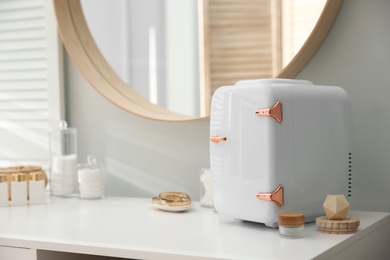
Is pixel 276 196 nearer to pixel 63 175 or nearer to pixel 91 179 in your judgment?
pixel 91 179

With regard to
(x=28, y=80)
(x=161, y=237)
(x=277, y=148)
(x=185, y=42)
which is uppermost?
(x=185, y=42)

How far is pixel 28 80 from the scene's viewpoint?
89.9 inches

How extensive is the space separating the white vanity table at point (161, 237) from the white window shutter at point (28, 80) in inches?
19.7

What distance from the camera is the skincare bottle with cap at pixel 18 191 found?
6.15 feet

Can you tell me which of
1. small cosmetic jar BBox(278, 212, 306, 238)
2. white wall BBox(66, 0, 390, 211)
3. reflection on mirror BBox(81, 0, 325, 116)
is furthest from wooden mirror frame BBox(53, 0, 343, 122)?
small cosmetic jar BBox(278, 212, 306, 238)

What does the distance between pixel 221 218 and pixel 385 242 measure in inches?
15.5

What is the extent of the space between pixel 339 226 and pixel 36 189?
35.5 inches

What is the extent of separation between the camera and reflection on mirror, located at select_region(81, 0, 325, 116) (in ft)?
7.16

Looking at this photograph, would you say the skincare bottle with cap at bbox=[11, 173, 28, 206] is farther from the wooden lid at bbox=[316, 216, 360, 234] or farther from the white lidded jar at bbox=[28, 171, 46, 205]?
the wooden lid at bbox=[316, 216, 360, 234]

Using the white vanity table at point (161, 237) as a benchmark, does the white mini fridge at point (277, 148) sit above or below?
above

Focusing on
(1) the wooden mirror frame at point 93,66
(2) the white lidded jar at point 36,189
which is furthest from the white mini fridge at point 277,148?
(2) the white lidded jar at point 36,189

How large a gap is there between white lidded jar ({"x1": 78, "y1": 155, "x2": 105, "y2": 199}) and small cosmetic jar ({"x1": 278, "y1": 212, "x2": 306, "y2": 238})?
30.0 inches

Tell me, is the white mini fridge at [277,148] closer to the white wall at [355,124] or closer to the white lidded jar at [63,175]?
the white wall at [355,124]

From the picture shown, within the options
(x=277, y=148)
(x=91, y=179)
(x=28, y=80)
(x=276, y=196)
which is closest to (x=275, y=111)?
(x=277, y=148)
